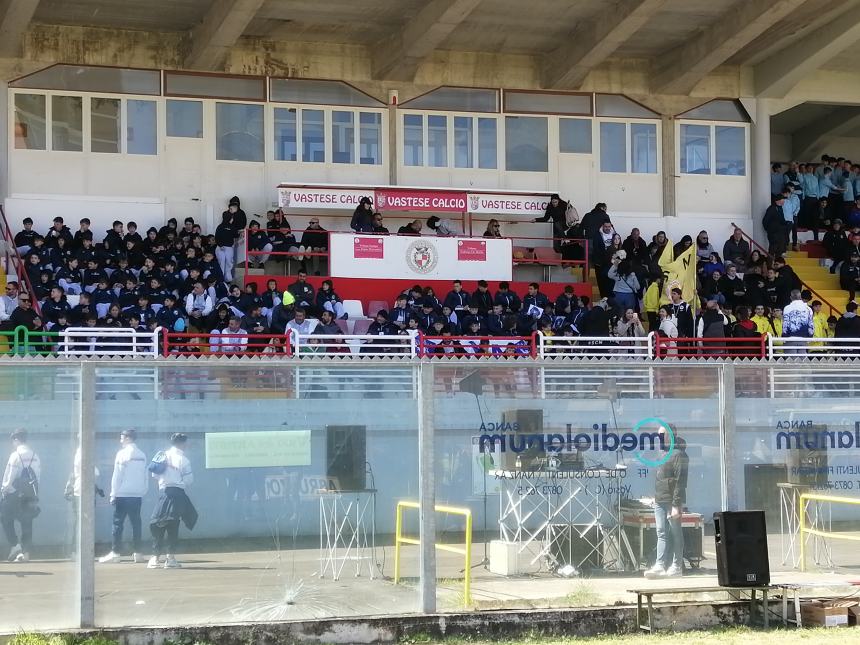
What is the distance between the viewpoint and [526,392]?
35.6 ft

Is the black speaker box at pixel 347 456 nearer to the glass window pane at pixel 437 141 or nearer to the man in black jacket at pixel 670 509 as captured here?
the man in black jacket at pixel 670 509

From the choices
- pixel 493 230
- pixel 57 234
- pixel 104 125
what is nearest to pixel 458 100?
pixel 493 230

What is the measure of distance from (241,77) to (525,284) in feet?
25.5

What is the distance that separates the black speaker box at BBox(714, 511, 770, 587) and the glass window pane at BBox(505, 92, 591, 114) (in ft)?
70.0

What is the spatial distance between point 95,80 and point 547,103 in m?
10.2

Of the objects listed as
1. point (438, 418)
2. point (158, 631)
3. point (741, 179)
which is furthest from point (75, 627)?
point (741, 179)

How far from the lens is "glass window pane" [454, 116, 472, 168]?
30.7 meters

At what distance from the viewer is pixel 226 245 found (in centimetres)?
2695

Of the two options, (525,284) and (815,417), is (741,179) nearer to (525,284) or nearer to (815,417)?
(525,284)

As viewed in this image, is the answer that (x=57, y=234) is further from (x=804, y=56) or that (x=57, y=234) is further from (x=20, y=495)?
(x=804, y=56)

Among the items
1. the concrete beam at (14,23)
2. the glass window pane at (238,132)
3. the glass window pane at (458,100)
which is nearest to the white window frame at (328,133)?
the glass window pane at (238,132)

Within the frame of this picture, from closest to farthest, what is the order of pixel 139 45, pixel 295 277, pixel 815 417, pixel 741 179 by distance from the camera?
pixel 815 417, pixel 295 277, pixel 139 45, pixel 741 179

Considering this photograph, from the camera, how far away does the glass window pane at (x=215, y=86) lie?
1136 inches

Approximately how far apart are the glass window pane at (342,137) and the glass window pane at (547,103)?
3.72 metres
